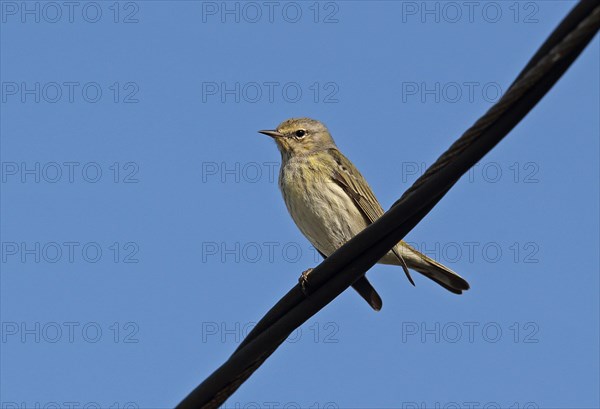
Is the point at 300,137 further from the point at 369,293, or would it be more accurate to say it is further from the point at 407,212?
the point at 407,212

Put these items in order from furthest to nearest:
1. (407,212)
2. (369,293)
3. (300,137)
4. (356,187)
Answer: (300,137) < (356,187) < (369,293) < (407,212)

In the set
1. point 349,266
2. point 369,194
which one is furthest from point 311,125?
point 349,266

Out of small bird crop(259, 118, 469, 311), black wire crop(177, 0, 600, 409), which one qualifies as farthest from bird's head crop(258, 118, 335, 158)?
black wire crop(177, 0, 600, 409)

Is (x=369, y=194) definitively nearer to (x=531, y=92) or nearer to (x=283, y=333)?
(x=283, y=333)

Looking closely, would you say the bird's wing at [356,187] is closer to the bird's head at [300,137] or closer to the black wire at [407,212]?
the bird's head at [300,137]

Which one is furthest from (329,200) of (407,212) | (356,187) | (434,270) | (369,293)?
(407,212)

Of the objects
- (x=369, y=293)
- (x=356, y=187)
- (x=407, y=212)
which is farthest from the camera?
(x=356, y=187)

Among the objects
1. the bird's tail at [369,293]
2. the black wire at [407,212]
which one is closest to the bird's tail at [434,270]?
the bird's tail at [369,293]
